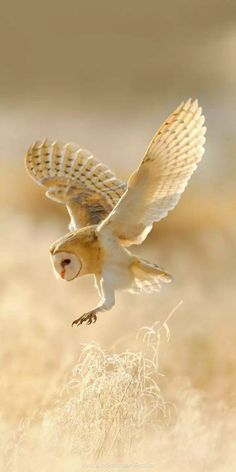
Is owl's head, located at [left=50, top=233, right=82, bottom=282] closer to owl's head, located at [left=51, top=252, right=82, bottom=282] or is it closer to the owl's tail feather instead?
owl's head, located at [left=51, top=252, right=82, bottom=282]

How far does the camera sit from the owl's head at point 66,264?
1878 millimetres

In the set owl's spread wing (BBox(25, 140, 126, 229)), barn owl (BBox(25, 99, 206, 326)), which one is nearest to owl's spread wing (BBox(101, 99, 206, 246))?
barn owl (BBox(25, 99, 206, 326))

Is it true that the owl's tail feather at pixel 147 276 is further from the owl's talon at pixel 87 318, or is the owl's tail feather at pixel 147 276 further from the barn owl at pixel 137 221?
the owl's talon at pixel 87 318

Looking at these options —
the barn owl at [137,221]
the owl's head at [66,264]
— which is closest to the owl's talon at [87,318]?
the barn owl at [137,221]

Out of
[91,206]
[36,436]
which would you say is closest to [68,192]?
[91,206]

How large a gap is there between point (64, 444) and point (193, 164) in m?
0.80

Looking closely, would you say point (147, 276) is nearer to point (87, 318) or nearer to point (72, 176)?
point (87, 318)

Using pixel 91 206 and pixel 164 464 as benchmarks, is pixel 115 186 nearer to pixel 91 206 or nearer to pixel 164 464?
pixel 91 206

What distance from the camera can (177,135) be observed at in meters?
1.84

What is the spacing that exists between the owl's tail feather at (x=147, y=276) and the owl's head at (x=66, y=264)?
4.4 inches

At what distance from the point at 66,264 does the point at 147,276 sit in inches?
6.4

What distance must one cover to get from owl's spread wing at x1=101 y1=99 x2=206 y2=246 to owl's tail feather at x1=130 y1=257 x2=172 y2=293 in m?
0.05

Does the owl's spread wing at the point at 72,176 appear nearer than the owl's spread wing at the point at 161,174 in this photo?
No

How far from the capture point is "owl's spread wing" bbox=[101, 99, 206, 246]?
6.01ft
